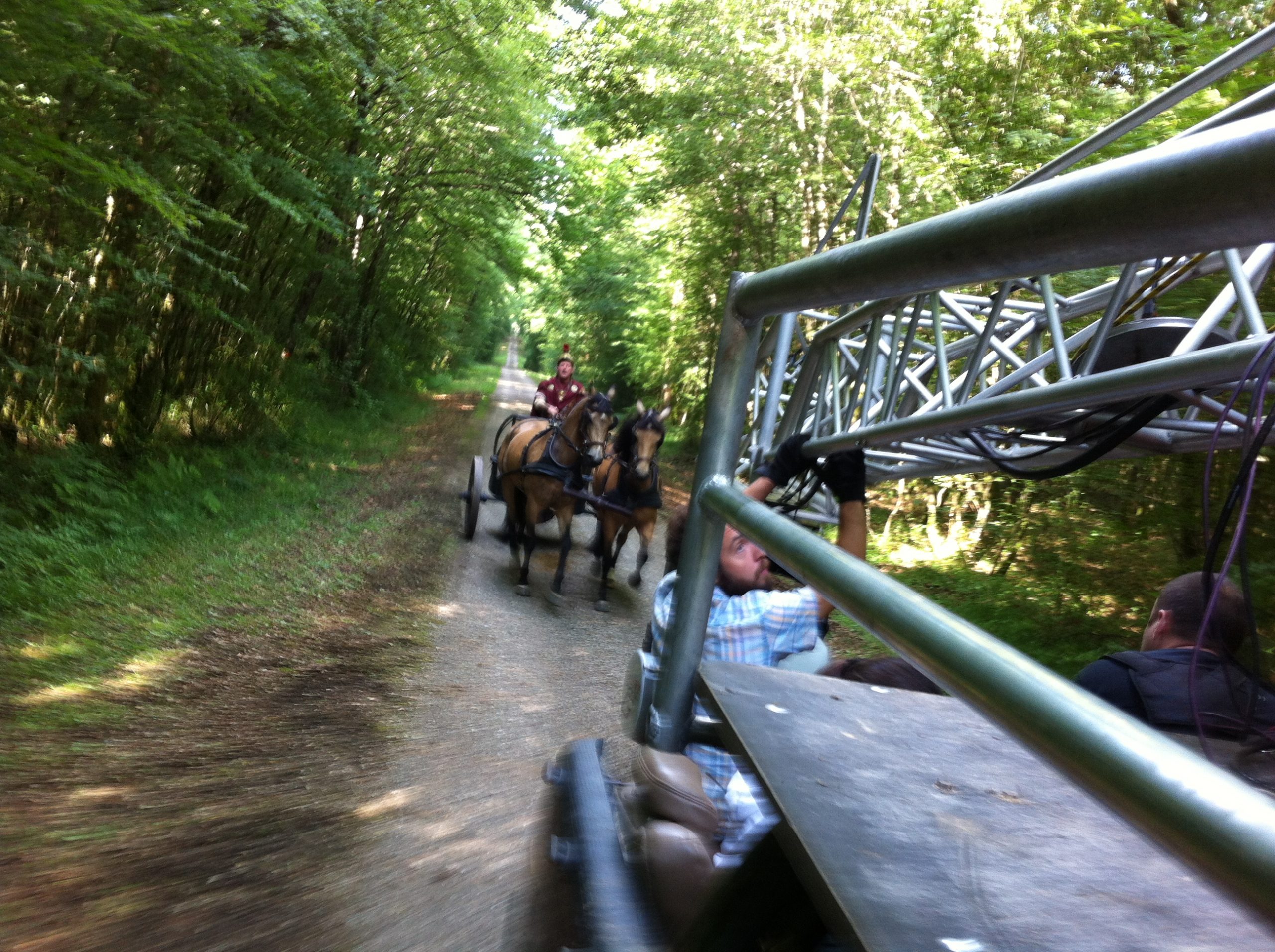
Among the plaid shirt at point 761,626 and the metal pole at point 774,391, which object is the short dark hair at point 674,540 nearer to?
the plaid shirt at point 761,626

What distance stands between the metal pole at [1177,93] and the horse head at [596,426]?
20.5 feet

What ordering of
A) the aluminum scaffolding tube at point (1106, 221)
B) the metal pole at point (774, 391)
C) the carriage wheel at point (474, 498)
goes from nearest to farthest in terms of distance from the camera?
the aluminum scaffolding tube at point (1106, 221), the metal pole at point (774, 391), the carriage wheel at point (474, 498)

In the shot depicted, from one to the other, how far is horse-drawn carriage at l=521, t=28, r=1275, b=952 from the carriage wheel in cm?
853

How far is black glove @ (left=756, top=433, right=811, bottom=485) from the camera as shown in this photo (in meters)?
2.32

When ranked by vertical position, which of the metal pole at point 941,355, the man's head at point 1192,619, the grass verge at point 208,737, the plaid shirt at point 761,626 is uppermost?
the metal pole at point 941,355

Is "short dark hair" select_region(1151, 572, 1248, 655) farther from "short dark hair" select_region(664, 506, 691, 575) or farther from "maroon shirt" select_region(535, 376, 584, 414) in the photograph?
"maroon shirt" select_region(535, 376, 584, 414)

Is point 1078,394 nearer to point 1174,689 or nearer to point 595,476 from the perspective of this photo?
point 1174,689

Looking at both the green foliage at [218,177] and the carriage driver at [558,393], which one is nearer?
the green foliage at [218,177]

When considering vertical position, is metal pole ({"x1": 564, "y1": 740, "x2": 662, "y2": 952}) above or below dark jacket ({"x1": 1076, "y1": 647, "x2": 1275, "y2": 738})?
below

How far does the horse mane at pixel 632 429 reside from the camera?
28.9ft

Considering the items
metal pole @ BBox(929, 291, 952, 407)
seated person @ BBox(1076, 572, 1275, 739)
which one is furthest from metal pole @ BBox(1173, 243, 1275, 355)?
metal pole @ BBox(929, 291, 952, 407)

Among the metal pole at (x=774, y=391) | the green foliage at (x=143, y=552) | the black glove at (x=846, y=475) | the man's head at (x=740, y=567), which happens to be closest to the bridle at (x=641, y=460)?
the green foliage at (x=143, y=552)

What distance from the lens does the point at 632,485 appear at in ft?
30.1

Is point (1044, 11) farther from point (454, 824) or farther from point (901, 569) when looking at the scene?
point (454, 824)
